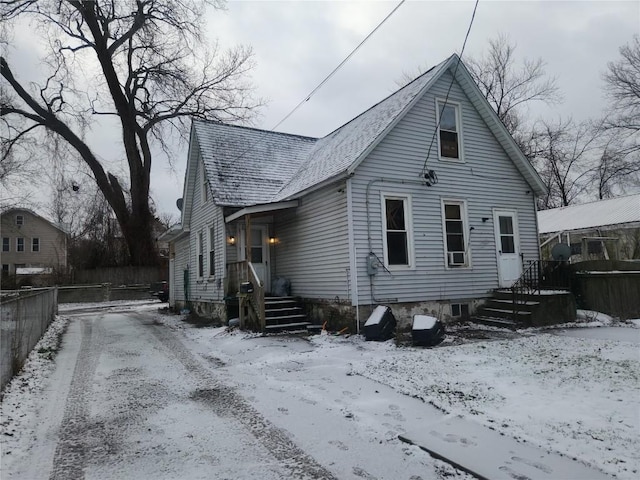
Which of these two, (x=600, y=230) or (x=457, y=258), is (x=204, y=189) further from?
(x=600, y=230)

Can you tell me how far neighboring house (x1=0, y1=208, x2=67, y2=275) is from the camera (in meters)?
43.3

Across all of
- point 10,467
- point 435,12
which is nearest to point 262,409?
point 10,467

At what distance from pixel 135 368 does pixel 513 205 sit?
11147mm

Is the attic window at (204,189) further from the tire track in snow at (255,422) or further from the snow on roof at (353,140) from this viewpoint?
the tire track in snow at (255,422)

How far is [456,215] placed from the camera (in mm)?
12188

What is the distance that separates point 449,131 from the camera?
12430 millimetres

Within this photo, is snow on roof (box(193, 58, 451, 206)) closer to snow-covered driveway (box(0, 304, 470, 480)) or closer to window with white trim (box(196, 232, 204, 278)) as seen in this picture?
window with white trim (box(196, 232, 204, 278))

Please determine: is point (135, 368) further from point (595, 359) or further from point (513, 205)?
point (513, 205)

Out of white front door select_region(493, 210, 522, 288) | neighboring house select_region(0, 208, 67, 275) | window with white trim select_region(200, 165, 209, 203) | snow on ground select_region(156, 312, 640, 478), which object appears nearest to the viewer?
snow on ground select_region(156, 312, 640, 478)

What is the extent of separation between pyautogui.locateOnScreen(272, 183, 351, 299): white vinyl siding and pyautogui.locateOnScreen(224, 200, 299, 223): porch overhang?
1.36 ft

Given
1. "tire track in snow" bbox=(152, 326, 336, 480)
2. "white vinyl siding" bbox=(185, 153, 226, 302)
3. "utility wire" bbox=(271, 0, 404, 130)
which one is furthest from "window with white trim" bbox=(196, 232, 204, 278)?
"tire track in snow" bbox=(152, 326, 336, 480)

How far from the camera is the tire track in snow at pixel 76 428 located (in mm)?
3748

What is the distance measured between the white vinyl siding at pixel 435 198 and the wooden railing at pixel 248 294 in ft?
8.47

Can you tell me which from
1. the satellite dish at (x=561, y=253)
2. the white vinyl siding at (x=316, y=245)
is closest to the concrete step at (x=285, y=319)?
the white vinyl siding at (x=316, y=245)
